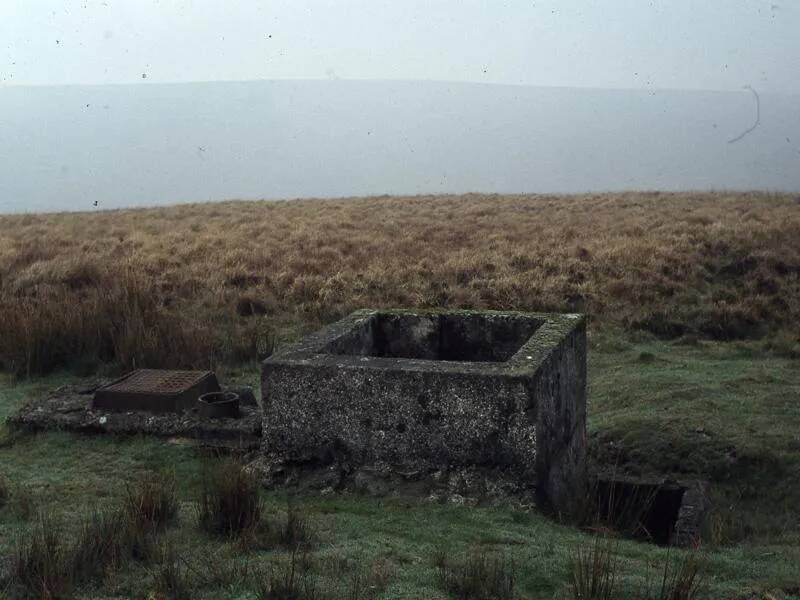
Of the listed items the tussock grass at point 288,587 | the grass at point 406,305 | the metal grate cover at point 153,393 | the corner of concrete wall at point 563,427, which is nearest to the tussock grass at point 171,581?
the grass at point 406,305

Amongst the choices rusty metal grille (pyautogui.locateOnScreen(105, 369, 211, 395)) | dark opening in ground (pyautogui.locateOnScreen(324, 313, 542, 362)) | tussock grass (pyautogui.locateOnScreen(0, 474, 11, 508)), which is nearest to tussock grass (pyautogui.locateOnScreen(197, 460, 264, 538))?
tussock grass (pyautogui.locateOnScreen(0, 474, 11, 508))

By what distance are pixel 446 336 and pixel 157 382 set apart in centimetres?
233

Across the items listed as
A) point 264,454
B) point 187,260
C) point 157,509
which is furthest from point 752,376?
point 187,260

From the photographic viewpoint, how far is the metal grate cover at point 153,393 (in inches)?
267

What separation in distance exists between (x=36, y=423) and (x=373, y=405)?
300 cm

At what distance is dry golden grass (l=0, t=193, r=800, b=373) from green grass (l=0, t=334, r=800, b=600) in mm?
820

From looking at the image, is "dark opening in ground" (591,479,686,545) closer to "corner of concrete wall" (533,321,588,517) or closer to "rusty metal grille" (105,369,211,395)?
"corner of concrete wall" (533,321,588,517)

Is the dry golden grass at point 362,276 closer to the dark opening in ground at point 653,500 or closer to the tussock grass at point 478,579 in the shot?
the dark opening in ground at point 653,500

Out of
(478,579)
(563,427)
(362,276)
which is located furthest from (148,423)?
(362,276)

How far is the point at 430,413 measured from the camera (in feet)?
16.6

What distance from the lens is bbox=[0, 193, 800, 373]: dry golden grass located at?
9484 millimetres

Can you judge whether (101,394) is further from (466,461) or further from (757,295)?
(757,295)

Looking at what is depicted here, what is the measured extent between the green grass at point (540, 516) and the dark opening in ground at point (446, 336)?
133cm

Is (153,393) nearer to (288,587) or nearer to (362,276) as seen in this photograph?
(288,587)
